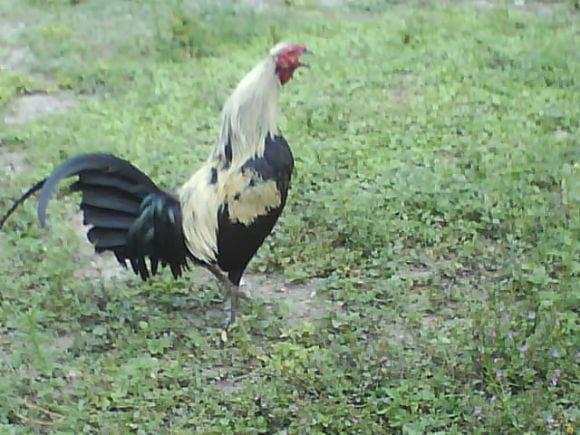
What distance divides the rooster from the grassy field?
375mm

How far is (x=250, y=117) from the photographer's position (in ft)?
14.3

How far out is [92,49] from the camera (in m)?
8.12

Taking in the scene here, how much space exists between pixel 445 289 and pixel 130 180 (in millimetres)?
1580

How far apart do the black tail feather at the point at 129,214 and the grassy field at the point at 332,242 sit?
36 centimetres

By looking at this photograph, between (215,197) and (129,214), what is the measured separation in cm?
40

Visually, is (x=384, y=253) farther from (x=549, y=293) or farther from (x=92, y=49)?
(x=92, y=49)

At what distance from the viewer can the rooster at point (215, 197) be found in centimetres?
433

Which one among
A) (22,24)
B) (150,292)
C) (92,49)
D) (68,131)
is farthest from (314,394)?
(22,24)

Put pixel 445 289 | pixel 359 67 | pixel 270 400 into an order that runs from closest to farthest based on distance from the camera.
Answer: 1. pixel 270 400
2. pixel 445 289
3. pixel 359 67

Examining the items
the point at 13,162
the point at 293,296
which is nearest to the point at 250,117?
the point at 293,296

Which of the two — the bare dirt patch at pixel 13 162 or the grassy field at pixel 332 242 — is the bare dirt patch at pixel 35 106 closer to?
the grassy field at pixel 332 242

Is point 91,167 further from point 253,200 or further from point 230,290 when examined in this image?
point 230,290

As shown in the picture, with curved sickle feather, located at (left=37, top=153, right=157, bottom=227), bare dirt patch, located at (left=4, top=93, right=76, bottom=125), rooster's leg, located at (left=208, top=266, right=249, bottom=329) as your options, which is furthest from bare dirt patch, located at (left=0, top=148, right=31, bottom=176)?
rooster's leg, located at (left=208, top=266, right=249, bottom=329)

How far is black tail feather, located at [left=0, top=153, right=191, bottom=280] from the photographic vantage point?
4.37 metres
